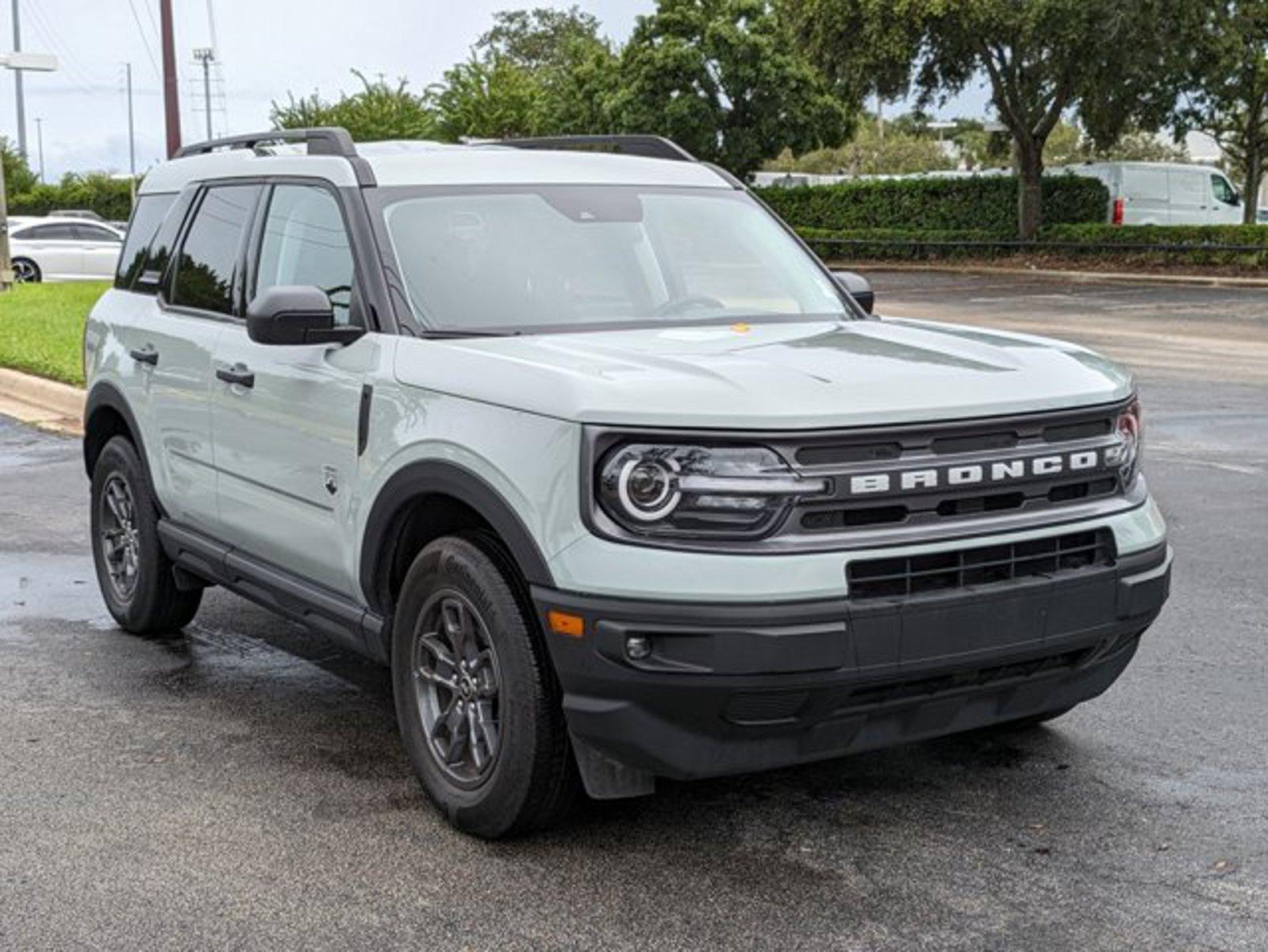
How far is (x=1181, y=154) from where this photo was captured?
2815 inches

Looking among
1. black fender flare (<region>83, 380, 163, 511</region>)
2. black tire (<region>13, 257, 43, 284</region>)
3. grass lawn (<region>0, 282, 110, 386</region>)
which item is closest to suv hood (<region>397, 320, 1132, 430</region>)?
black fender flare (<region>83, 380, 163, 511</region>)

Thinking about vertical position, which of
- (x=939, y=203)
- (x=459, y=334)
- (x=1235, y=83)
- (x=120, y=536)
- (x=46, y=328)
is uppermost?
(x=1235, y=83)

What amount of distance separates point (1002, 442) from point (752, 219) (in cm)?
196

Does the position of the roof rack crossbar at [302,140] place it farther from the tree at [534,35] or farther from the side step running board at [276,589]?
the tree at [534,35]

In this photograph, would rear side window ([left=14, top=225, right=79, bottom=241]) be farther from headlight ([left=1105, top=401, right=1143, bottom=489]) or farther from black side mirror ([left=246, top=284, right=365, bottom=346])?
headlight ([left=1105, top=401, right=1143, bottom=489])

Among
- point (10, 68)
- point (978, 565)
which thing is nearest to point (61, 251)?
point (10, 68)

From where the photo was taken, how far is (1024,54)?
36.5 metres

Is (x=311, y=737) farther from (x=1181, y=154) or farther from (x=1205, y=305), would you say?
(x=1181, y=154)

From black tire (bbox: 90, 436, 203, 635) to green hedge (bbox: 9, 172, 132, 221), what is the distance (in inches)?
2372

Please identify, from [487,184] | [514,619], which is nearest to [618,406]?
[514,619]

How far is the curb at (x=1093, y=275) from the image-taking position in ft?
99.8

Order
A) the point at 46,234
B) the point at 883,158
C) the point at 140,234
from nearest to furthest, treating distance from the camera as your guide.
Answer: the point at 140,234 → the point at 46,234 → the point at 883,158

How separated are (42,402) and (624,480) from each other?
1185cm

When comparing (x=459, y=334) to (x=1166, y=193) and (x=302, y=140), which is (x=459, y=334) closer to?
(x=302, y=140)
